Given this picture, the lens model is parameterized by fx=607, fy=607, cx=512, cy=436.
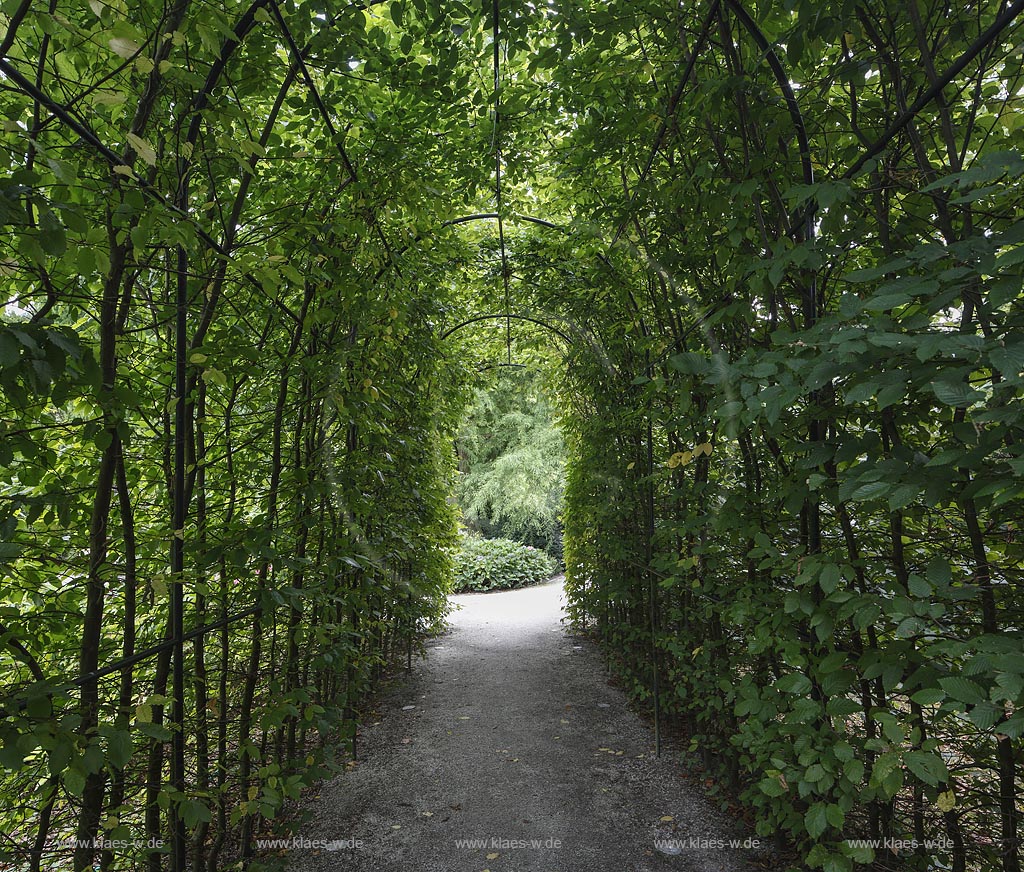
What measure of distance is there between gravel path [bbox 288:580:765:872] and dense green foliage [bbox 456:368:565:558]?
901 cm

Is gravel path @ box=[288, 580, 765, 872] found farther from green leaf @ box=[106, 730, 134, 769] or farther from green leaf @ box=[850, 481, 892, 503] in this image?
green leaf @ box=[850, 481, 892, 503]

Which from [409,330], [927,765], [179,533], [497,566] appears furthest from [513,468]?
[927,765]

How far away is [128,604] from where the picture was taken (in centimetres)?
155

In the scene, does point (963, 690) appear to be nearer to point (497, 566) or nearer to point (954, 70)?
point (954, 70)

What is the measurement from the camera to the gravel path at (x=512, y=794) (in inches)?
95.1

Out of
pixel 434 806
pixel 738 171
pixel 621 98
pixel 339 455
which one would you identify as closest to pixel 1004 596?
pixel 738 171

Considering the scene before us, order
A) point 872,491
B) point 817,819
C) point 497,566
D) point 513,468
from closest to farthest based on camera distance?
point 872,491, point 817,819, point 497,566, point 513,468

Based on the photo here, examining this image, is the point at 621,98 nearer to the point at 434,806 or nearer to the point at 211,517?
the point at 211,517

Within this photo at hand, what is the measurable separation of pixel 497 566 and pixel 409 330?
25.9 feet

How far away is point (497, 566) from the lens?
10.8 metres

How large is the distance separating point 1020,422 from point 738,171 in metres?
1.24

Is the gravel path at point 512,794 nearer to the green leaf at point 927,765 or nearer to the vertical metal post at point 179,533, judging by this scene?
Answer: the vertical metal post at point 179,533

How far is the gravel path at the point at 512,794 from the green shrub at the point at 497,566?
564cm

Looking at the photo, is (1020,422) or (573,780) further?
(573,780)
